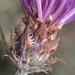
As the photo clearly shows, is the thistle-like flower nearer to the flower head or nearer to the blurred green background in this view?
the flower head

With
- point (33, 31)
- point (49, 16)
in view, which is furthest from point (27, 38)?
point (49, 16)

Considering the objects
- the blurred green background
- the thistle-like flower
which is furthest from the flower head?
the blurred green background

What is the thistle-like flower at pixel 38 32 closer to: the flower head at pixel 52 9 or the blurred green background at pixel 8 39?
the flower head at pixel 52 9

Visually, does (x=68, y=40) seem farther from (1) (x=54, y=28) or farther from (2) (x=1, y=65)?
(1) (x=54, y=28)

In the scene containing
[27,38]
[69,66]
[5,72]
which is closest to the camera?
[27,38]

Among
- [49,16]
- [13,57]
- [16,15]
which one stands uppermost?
[49,16]

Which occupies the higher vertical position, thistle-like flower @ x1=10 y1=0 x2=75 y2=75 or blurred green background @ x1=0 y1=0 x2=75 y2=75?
thistle-like flower @ x1=10 y1=0 x2=75 y2=75

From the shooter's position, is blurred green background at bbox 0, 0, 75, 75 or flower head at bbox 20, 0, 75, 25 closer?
flower head at bbox 20, 0, 75, 25

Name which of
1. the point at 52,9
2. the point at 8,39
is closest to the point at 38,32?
the point at 52,9
